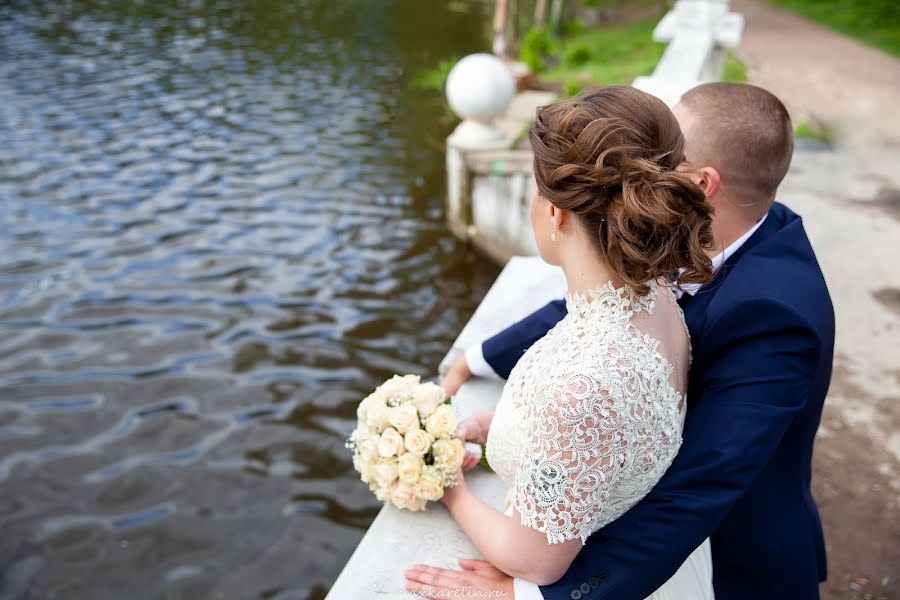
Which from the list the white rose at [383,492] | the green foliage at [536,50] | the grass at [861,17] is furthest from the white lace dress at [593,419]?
the grass at [861,17]

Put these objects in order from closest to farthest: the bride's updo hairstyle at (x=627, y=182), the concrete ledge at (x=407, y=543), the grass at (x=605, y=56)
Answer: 1. the bride's updo hairstyle at (x=627, y=182)
2. the concrete ledge at (x=407, y=543)
3. the grass at (x=605, y=56)

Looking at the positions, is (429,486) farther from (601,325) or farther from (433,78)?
(433,78)

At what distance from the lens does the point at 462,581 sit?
6.59 ft

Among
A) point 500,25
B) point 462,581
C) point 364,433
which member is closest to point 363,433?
point 364,433

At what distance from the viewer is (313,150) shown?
978 cm

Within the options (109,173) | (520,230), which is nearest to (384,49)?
(109,173)

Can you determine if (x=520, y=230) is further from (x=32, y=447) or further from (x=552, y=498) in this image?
(x=552, y=498)

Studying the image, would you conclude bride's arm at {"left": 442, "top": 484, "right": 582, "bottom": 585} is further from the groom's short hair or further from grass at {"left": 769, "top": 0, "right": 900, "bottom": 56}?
grass at {"left": 769, "top": 0, "right": 900, "bottom": 56}

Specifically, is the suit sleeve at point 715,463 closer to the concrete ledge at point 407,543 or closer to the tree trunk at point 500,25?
the concrete ledge at point 407,543

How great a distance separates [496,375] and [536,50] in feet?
46.2

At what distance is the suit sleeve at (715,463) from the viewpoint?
1850 millimetres

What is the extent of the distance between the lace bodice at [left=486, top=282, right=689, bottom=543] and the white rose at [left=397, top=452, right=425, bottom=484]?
368mm

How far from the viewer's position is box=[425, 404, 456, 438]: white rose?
217 centimetres

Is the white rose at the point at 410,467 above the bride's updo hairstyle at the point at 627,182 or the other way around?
the other way around
